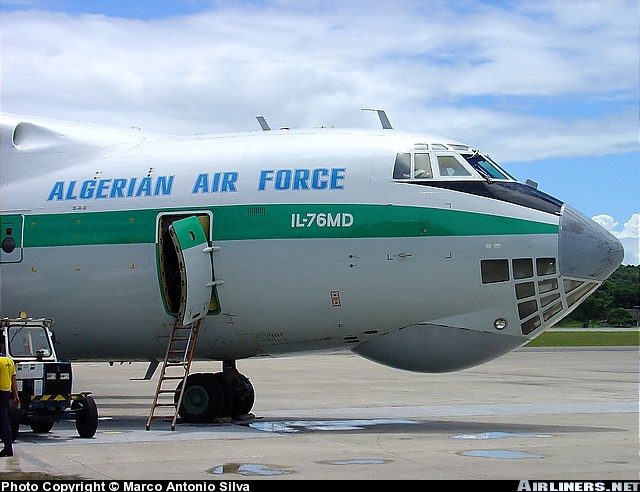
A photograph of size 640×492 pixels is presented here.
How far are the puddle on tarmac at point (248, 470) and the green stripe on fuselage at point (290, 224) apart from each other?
5160mm

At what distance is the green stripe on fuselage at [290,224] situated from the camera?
55.3 feet

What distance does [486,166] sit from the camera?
1773 centimetres

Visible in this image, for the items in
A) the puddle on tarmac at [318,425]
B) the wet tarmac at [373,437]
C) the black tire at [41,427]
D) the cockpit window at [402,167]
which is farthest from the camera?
the puddle on tarmac at [318,425]

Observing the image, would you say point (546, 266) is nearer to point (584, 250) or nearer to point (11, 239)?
point (584, 250)

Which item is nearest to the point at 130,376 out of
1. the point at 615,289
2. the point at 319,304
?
the point at 319,304

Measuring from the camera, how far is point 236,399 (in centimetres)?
1917

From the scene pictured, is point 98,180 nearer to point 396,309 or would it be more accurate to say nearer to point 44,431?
point 44,431

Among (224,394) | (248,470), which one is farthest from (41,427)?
(248,470)

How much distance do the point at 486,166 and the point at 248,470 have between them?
740 cm

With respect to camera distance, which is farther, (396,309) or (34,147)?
(34,147)

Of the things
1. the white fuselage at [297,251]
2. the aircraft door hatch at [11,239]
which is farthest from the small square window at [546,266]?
the aircraft door hatch at [11,239]

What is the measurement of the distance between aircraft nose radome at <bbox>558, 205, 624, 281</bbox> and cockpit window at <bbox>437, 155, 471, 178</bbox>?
1.79 metres

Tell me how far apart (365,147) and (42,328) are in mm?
6114

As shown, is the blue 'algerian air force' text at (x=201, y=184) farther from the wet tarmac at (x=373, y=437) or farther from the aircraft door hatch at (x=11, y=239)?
the wet tarmac at (x=373, y=437)
